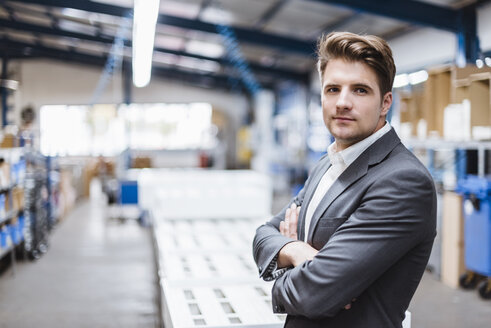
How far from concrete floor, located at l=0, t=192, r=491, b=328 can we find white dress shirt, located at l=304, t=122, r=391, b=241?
301 centimetres

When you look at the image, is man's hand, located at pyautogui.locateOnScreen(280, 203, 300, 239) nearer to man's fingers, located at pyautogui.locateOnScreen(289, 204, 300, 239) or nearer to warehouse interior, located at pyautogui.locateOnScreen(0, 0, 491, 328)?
man's fingers, located at pyautogui.locateOnScreen(289, 204, 300, 239)

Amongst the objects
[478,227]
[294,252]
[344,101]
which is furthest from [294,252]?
[478,227]

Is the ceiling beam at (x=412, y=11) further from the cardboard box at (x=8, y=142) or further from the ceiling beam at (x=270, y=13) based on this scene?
the cardboard box at (x=8, y=142)

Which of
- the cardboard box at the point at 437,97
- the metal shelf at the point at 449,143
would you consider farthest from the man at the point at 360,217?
the cardboard box at the point at 437,97

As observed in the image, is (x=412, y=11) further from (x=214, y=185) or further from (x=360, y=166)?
(x=360, y=166)

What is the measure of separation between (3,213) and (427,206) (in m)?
5.24

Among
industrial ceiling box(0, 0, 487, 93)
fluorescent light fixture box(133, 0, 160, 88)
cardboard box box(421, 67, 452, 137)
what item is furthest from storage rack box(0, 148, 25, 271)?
cardboard box box(421, 67, 452, 137)

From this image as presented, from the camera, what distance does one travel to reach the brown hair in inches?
52.7

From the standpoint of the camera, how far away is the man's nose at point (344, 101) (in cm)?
135

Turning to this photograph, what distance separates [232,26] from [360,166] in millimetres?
8205

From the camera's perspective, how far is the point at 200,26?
350 inches

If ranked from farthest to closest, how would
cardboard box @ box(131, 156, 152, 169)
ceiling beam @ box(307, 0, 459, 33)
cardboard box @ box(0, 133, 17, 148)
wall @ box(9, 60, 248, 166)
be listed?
1. wall @ box(9, 60, 248, 166)
2. cardboard box @ box(131, 156, 152, 169)
3. ceiling beam @ box(307, 0, 459, 33)
4. cardboard box @ box(0, 133, 17, 148)

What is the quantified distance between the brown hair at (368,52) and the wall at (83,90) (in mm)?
15950

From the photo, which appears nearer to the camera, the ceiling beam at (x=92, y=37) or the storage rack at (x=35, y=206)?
the storage rack at (x=35, y=206)
